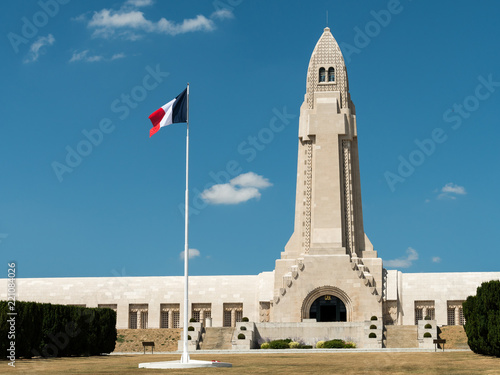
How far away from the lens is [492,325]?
30.3 m

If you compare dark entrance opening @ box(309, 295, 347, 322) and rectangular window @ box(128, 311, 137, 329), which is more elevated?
dark entrance opening @ box(309, 295, 347, 322)

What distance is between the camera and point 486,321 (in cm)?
3111

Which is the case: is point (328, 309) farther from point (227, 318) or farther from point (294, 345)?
point (227, 318)

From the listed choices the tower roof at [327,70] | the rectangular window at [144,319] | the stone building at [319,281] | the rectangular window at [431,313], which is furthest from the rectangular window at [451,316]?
the rectangular window at [144,319]

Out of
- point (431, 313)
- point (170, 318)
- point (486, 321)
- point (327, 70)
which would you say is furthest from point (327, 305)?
→ point (486, 321)

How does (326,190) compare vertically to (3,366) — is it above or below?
above

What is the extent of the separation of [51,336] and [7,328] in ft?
14.2

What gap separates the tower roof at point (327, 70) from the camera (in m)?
60.6

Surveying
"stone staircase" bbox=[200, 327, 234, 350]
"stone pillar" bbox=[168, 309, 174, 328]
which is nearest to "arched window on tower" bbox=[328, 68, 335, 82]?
"stone staircase" bbox=[200, 327, 234, 350]

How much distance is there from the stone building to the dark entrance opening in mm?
79

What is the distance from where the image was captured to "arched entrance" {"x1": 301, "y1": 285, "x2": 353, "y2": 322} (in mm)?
54312

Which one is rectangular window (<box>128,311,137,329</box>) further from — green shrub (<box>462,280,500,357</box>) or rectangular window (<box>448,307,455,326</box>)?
green shrub (<box>462,280,500,357</box>)

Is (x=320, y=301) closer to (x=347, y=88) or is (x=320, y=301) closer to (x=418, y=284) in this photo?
(x=418, y=284)

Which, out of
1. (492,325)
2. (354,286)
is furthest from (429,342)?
(492,325)
